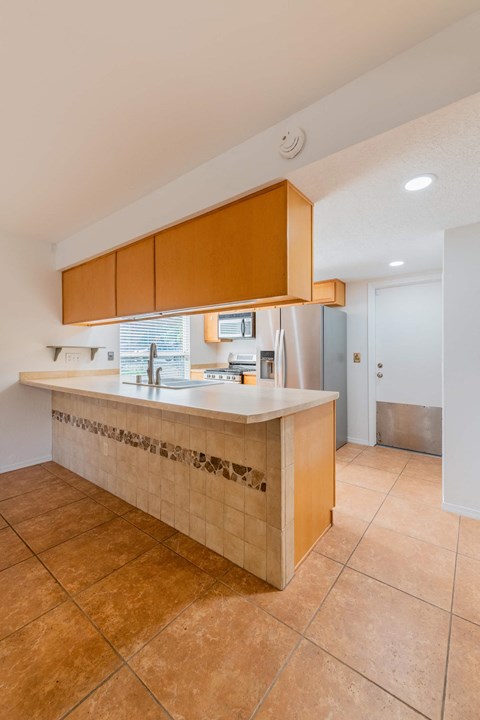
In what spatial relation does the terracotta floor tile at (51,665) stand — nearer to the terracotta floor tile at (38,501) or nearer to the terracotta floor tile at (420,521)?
the terracotta floor tile at (38,501)

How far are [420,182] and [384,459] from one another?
9.17 ft

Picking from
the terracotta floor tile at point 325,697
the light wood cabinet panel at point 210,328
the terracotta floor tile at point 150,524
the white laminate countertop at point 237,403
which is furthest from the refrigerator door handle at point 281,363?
the terracotta floor tile at point 325,697

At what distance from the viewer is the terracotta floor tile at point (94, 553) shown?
1608mm

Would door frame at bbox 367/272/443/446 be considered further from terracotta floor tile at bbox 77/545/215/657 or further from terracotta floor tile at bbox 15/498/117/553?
terracotta floor tile at bbox 15/498/117/553

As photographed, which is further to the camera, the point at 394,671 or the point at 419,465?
the point at 419,465

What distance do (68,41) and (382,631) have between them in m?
2.71

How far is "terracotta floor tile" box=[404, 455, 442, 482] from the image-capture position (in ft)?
9.68

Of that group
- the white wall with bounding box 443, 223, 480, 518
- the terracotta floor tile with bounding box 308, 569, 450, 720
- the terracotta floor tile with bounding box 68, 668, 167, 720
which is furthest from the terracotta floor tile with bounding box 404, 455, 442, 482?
the terracotta floor tile with bounding box 68, 668, 167, 720

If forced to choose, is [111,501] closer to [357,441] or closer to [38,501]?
[38,501]

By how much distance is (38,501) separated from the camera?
7.93ft

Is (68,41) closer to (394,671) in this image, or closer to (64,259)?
(64,259)

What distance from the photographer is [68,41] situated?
117cm

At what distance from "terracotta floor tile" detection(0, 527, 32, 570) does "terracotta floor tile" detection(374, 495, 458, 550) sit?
89.2 inches

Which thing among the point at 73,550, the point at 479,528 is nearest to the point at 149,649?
the point at 73,550
